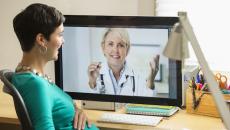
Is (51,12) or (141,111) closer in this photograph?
(51,12)

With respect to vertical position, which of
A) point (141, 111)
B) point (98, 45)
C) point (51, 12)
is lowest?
point (141, 111)

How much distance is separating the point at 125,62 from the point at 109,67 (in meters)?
0.09

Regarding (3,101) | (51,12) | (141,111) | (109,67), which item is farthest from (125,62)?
(3,101)

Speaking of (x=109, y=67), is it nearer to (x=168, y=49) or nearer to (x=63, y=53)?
(x=63, y=53)

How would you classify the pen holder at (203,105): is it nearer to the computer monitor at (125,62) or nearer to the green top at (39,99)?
the computer monitor at (125,62)

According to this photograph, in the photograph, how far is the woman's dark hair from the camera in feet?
5.10

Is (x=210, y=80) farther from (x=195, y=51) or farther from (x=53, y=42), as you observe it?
(x=53, y=42)

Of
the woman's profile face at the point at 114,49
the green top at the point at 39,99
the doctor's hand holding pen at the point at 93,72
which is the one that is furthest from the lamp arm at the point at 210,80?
the doctor's hand holding pen at the point at 93,72

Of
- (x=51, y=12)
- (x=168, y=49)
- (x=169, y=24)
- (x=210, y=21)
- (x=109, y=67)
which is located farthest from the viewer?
(x=210, y=21)

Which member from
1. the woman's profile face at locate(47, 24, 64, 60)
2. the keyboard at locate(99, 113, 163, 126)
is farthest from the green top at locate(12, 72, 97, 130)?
the keyboard at locate(99, 113, 163, 126)

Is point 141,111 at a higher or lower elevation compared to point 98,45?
lower

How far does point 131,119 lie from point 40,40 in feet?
1.93

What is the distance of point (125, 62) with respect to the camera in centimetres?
195

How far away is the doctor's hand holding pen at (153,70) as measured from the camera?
1.90 m
